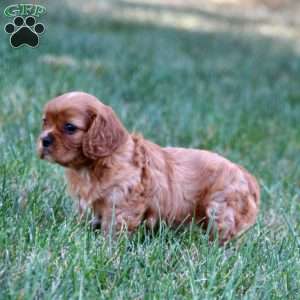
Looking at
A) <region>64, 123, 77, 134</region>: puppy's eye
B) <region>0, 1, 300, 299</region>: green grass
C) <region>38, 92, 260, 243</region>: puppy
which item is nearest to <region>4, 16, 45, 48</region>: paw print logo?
<region>38, 92, 260, 243</region>: puppy

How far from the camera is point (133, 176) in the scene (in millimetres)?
4617

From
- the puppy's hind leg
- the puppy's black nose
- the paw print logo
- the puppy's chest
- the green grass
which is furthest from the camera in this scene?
the puppy's hind leg

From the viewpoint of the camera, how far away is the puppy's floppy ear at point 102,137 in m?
4.49

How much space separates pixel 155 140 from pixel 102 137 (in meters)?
3.20

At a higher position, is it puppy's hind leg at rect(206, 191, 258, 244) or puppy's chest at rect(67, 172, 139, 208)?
puppy's chest at rect(67, 172, 139, 208)

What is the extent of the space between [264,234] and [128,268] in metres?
1.21

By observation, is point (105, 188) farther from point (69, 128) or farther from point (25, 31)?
point (25, 31)

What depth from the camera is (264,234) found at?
15.5 ft

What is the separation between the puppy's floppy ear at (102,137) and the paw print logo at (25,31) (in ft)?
2.12

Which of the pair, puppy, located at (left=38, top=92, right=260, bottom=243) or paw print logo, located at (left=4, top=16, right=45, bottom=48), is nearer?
puppy, located at (left=38, top=92, right=260, bottom=243)

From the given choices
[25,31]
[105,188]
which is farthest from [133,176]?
[25,31]

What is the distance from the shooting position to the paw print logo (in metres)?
4.72

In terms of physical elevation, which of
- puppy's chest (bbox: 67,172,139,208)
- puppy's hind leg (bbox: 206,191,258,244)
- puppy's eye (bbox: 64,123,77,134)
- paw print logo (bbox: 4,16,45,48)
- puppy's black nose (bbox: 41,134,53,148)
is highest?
paw print logo (bbox: 4,16,45,48)

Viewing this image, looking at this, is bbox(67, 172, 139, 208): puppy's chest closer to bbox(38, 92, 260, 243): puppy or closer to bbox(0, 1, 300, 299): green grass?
bbox(38, 92, 260, 243): puppy
